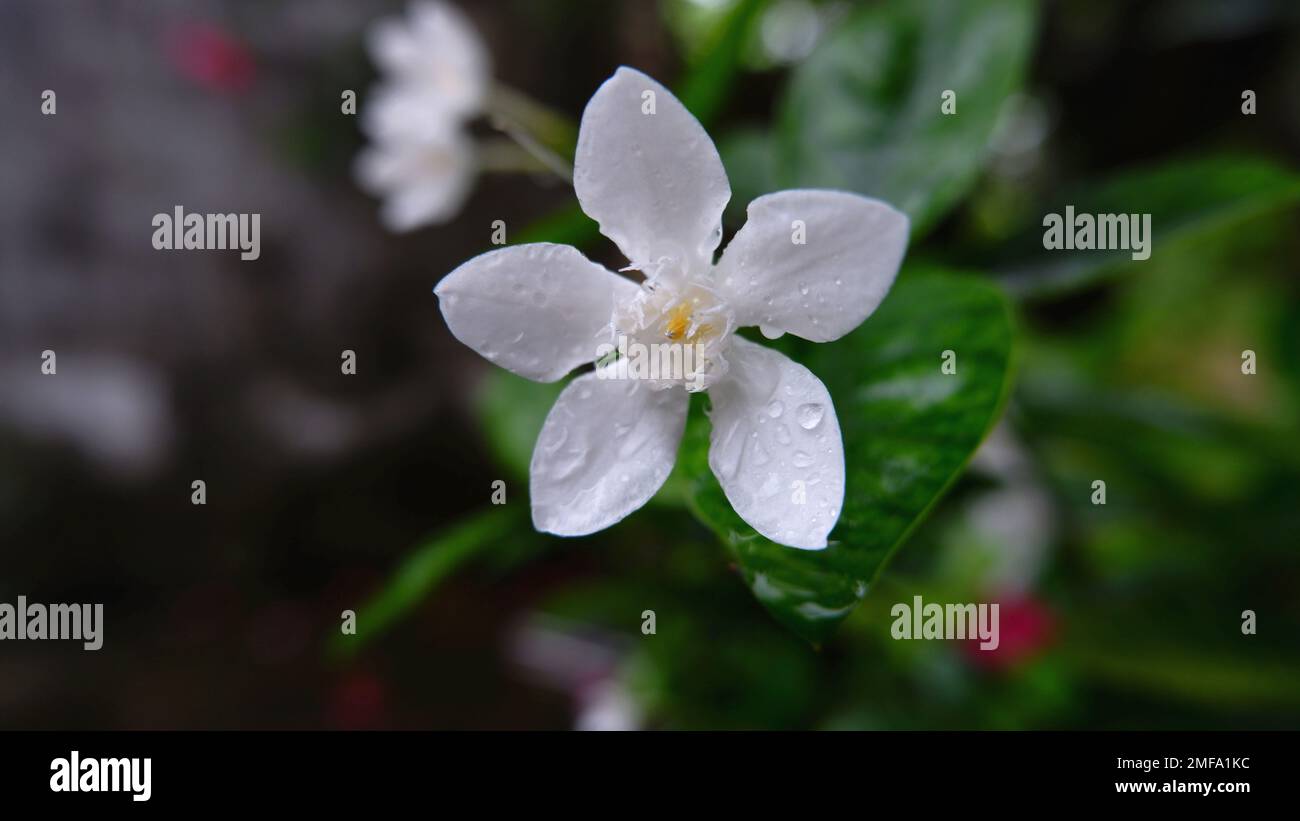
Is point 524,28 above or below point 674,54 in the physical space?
above

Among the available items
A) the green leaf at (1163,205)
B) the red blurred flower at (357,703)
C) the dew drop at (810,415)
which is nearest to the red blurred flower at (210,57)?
the red blurred flower at (357,703)

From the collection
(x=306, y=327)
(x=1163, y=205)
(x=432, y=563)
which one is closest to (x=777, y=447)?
(x=432, y=563)

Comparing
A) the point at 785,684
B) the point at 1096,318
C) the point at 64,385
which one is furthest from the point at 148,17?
the point at 1096,318

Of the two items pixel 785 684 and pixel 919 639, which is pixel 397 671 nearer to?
pixel 785 684

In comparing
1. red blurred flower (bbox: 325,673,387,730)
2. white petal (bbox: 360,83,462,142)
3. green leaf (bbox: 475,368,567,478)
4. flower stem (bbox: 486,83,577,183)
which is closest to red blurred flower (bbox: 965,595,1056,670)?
green leaf (bbox: 475,368,567,478)

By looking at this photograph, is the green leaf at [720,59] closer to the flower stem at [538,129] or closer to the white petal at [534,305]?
the flower stem at [538,129]

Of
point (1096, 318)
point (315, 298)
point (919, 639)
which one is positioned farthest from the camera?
point (1096, 318)

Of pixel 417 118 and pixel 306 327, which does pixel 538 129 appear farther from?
pixel 306 327
